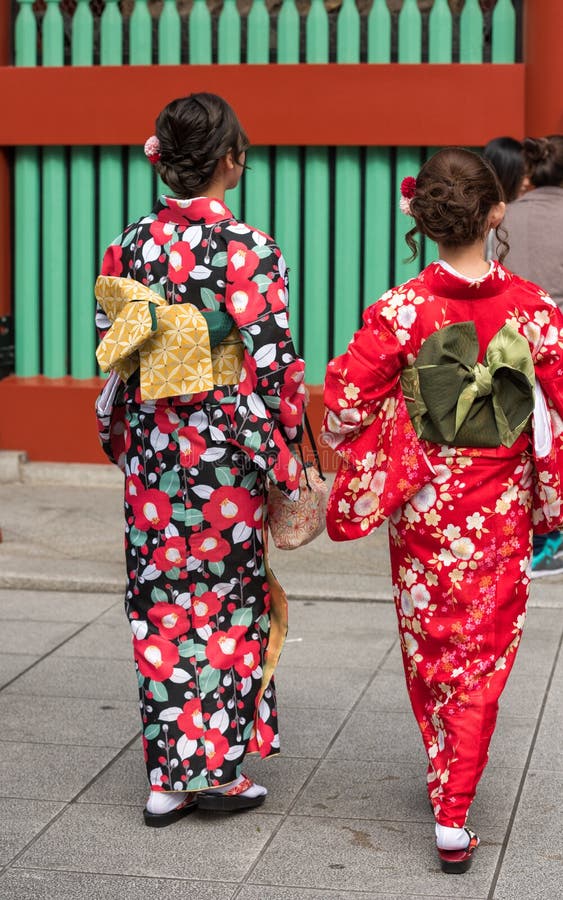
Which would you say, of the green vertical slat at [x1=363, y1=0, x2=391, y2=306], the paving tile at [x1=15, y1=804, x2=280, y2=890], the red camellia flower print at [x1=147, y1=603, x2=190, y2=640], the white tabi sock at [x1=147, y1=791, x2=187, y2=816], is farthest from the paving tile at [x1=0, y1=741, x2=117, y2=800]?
the green vertical slat at [x1=363, y1=0, x2=391, y2=306]

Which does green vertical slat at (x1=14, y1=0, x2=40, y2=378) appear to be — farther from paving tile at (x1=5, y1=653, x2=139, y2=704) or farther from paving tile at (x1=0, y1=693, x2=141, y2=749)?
paving tile at (x1=0, y1=693, x2=141, y2=749)

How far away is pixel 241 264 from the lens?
3.71 metres

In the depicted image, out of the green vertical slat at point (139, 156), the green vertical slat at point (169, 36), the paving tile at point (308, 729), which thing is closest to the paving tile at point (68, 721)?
the paving tile at point (308, 729)

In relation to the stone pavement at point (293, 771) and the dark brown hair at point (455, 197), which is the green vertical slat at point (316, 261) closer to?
the stone pavement at point (293, 771)

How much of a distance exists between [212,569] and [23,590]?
8.78 feet

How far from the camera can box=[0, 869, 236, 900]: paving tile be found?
340 cm

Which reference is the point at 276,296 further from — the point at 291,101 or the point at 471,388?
the point at 291,101

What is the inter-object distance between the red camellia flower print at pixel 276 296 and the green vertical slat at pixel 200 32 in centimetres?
453

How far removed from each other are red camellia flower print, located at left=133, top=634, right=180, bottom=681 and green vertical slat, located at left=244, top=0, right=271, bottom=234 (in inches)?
178

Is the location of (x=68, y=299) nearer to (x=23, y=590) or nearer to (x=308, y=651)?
(x=23, y=590)

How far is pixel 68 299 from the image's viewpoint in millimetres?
8352

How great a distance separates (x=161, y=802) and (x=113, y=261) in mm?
1425

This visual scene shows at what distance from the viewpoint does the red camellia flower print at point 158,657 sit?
3.86m

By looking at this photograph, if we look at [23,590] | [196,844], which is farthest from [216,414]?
[23,590]
